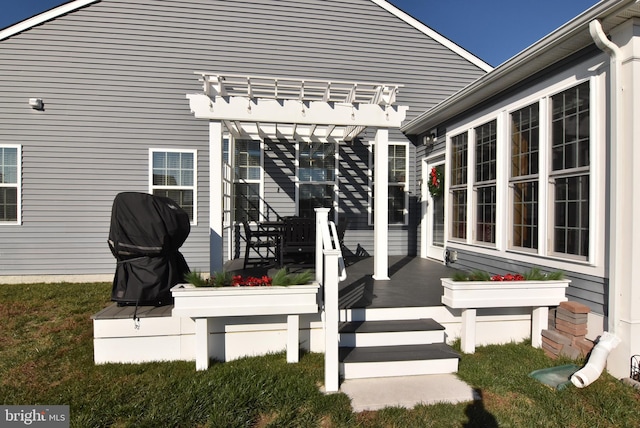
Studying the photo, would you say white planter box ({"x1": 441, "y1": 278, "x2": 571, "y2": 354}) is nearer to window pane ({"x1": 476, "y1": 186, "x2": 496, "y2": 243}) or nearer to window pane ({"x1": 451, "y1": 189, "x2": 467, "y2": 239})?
window pane ({"x1": 476, "y1": 186, "x2": 496, "y2": 243})

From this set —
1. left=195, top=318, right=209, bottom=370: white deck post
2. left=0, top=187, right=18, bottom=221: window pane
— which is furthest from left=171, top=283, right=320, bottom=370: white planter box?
left=0, top=187, right=18, bottom=221: window pane

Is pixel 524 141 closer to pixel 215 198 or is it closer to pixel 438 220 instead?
pixel 438 220

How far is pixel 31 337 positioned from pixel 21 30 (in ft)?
17.9

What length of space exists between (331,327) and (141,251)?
77.6 inches

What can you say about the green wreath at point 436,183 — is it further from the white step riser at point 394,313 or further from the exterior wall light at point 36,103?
the exterior wall light at point 36,103

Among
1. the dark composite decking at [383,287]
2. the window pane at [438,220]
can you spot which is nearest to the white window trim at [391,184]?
the window pane at [438,220]

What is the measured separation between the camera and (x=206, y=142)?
21.7 ft

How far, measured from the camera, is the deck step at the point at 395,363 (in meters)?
2.88

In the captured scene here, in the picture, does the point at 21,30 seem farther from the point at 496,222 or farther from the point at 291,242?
the point at 496,222

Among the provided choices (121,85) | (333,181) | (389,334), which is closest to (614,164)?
(389,334)

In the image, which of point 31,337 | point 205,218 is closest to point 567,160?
point 205,218

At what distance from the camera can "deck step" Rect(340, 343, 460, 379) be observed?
9.45 ft

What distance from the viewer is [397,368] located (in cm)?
291

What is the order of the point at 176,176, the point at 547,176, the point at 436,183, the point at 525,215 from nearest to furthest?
the point at 547,176 < the point at 525,215 < the point at 436,183 < the point at 176,176
